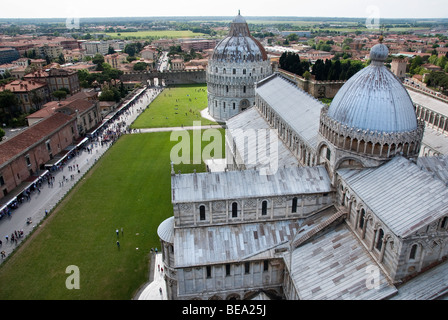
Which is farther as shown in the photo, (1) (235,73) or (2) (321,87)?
(2) (321,87)

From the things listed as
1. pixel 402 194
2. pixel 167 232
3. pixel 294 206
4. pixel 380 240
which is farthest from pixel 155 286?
pixel 402 194

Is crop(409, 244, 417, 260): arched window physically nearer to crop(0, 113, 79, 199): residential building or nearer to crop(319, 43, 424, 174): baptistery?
crop(319, 43, 424, 174): baptistery

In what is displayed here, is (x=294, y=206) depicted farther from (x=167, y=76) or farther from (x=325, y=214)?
(x=167, y=76)

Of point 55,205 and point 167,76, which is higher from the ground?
point 167,76

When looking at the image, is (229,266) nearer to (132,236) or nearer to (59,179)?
(132,236)

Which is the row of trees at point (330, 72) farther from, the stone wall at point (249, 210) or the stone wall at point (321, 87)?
the stone wall at point (249, 210)
